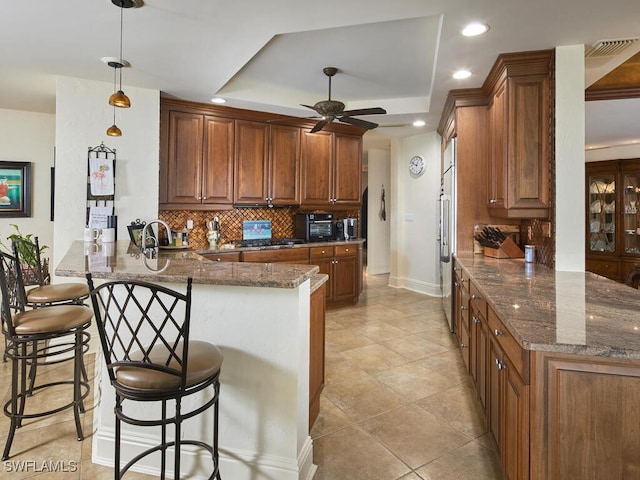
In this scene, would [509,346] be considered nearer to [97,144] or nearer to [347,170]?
[97,144]

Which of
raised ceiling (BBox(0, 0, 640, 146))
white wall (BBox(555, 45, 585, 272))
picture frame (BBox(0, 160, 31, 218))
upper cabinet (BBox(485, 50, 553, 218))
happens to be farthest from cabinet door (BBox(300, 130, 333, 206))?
picture frame (BBox(0, 160, 31, 218))

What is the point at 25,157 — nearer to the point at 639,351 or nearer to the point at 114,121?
the point at 114,121

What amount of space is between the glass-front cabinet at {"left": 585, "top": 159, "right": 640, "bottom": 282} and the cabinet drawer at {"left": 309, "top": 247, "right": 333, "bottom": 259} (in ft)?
15.1

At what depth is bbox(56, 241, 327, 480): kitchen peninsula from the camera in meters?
1.78

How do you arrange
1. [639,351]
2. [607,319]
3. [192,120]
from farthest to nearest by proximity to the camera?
[192,120], [607,319], [639,351]

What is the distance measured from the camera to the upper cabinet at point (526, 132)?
298cm

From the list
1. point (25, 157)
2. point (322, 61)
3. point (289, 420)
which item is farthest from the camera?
point (25, 157)

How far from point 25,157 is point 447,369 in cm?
544

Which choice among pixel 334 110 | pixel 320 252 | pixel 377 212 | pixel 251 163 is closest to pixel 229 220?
pixel 251 163

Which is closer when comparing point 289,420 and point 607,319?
point 607,319

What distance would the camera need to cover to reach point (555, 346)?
1304 millimetres

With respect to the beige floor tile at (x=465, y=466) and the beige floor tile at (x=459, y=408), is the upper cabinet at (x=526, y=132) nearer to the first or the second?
the beige floor tile at (x=459, y=408)

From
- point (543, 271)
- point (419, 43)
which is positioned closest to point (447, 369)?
point (543, 271)

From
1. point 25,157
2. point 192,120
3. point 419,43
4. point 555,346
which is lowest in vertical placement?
point 555,346
